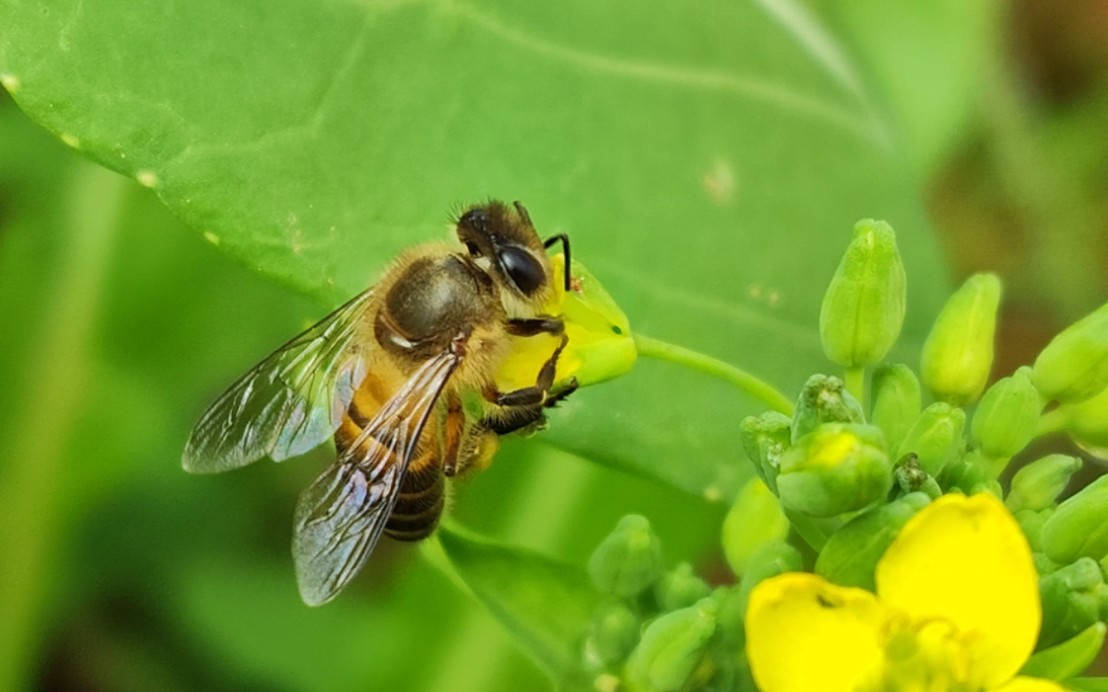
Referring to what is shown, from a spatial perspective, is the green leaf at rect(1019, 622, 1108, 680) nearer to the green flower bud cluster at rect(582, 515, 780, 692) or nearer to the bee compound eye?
the green flower bud cluster at rect(582, 515, 780, 692)

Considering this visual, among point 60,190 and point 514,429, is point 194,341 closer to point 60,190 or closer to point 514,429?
point 60,190

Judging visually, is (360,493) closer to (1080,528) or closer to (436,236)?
(436,236)

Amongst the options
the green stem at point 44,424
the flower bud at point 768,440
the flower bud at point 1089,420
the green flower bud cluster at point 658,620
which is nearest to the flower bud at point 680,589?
the green flower bud cluster at point 658,620

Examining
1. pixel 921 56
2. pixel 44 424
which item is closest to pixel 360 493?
pixel 44 424

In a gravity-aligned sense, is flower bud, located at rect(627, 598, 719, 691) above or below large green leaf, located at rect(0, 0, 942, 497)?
below

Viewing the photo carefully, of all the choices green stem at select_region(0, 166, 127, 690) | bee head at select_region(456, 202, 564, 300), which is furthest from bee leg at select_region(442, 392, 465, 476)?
green stem at select_region(0, 166, 127, 690)

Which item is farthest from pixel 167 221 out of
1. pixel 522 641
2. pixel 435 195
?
pixel 522 641
